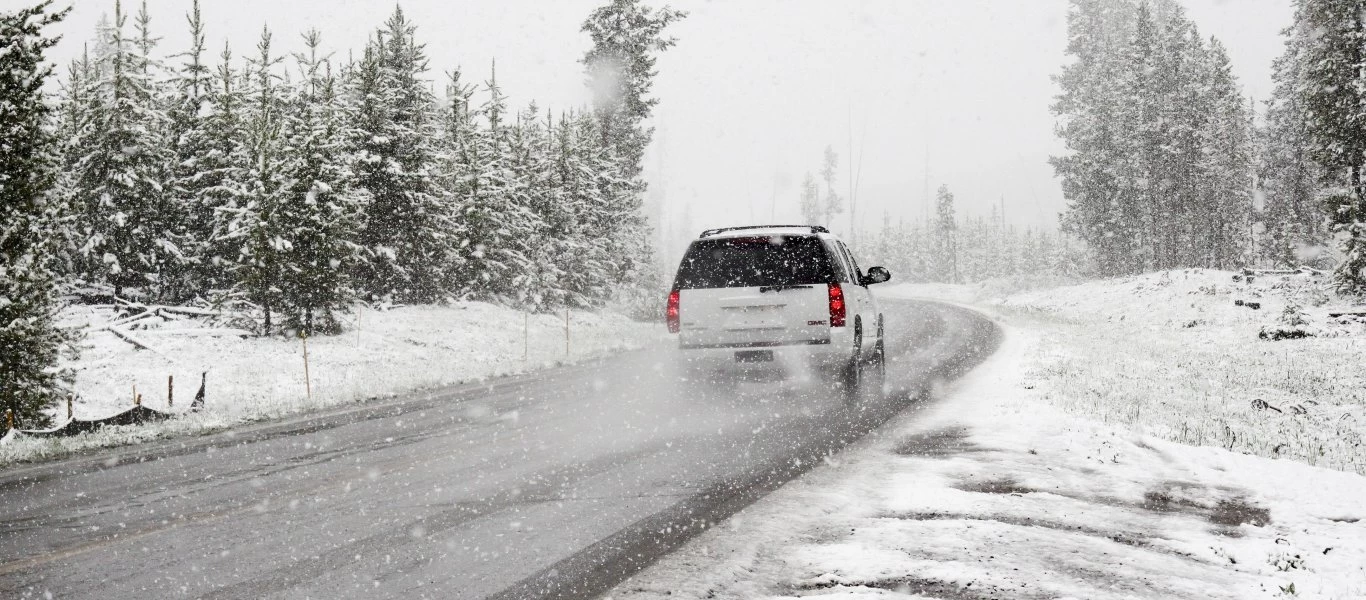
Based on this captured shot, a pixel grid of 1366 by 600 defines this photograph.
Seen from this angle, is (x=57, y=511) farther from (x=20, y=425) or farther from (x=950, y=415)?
(x=950, y=415)

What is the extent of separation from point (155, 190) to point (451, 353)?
1042cm

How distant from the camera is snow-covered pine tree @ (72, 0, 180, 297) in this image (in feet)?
72.5

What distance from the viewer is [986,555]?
155 inches

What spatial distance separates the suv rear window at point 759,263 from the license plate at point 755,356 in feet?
2.82

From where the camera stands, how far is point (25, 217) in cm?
1051

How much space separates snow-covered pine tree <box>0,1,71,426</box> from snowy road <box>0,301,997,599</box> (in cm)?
419

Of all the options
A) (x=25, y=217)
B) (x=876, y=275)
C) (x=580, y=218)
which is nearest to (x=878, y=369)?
(x=876, y=275)

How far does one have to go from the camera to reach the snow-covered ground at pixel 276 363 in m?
10.8

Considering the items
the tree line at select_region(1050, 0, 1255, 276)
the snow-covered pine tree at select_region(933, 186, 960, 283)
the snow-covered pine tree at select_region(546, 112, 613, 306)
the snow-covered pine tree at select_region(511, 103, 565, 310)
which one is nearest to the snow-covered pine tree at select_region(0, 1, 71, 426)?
the snow-covered pine tree at select_region(511, 103, 565, 310)

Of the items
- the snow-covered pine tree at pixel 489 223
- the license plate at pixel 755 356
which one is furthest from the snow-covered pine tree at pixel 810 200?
the license plate at pixel 755 356

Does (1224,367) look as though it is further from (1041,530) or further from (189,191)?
(189,191)

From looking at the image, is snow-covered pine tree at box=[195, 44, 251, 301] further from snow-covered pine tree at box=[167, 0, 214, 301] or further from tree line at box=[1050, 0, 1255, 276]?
tree line at box=[1050, 0, 1255, 276]

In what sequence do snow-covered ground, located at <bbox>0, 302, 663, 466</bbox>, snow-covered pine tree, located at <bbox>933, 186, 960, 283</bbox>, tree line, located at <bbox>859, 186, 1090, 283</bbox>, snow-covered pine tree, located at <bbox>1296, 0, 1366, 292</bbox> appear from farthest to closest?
tree line, located at <bbox>859, 186, 1090, 283</bbox>
snow-covered pine tree, located at <bbox>933, 186, 960, 283</bbox>
snow-covered pine tree, located at <bbox>1296, 0, 1366, 292</bbox>
snow-covered ground, located at <bbox>0, 302, 663, 466</bbox>

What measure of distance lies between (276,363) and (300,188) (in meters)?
→ 4.00
